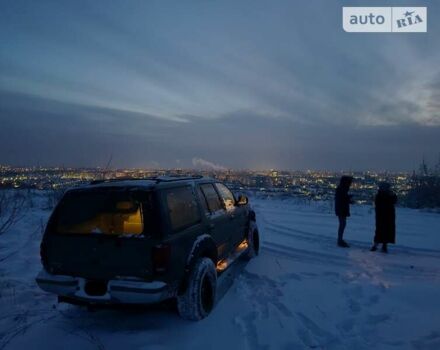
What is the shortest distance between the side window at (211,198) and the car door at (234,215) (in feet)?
0.69

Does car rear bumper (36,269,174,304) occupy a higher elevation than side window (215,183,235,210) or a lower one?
lower

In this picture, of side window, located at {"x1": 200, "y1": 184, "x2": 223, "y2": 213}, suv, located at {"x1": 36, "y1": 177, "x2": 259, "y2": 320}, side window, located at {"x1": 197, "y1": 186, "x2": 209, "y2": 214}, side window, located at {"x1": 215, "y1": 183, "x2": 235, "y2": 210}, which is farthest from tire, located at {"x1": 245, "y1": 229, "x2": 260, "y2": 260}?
suv, located at {"x1": 36, "y1": 177, "x2": 259, "y2": 320}

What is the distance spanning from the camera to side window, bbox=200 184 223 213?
5.93m

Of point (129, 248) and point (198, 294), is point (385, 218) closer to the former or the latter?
point (198, 294)

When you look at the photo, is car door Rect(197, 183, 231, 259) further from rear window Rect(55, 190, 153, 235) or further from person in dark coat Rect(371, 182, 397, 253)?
person in dark coat Rect(371, 182, 397, 253)

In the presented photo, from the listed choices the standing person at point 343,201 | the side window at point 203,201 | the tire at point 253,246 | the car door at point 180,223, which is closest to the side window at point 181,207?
the car door at point 180,223

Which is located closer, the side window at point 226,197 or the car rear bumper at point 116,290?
the car rear bumper at point 116,290

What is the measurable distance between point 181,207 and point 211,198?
1289 millimetres

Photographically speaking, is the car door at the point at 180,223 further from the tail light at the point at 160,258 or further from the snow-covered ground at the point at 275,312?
the snow-covered ground at the point at 275,312

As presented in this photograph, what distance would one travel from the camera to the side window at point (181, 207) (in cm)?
460

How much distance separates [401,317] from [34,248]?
7526 mm

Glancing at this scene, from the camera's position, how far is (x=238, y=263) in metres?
7.64

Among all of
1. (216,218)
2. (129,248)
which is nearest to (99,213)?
(129,248)

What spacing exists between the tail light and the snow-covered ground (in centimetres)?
81
